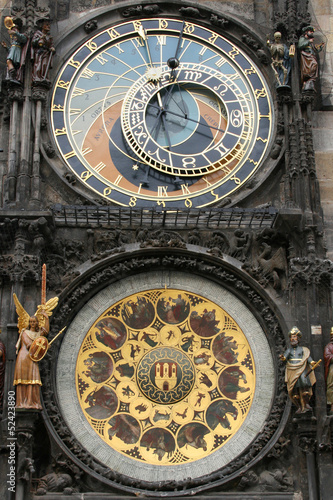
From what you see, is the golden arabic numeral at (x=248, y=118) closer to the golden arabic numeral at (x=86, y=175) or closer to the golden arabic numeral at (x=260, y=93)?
the golden arabic numeral at (x=260, y=93)

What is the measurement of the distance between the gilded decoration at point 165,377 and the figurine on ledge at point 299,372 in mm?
831

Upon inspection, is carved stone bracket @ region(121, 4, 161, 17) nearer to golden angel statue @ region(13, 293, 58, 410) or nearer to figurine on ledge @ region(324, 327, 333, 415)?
golden angel statue @ region(13, 293, 58, 410)

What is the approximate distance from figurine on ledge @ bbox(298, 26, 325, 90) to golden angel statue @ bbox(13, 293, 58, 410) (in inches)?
222

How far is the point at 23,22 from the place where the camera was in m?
17.1

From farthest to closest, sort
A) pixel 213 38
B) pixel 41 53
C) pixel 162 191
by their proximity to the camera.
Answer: pixel 213 38 < pixel 41 53 < pixel 162 191

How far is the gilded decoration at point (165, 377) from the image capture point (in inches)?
578

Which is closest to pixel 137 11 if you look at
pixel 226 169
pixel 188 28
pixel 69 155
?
pixel 188 28

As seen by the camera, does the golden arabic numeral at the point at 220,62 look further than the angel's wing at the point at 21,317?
Yes

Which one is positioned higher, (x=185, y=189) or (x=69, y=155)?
(x=69, y=155)

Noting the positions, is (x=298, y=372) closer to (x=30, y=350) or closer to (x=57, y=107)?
(x=30, y=350)

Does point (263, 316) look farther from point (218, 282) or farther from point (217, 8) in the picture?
point (217, 8)

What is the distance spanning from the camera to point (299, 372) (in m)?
14.3

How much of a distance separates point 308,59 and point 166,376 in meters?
5.87

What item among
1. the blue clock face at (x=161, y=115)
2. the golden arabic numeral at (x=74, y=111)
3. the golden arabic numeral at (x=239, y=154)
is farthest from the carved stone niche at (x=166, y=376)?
the golden arabic numeral at (x=74, y=111)
